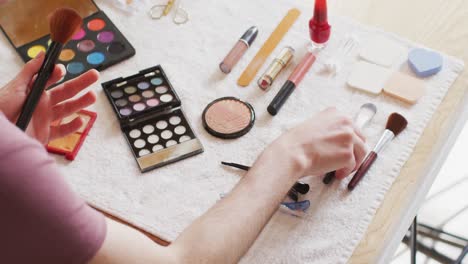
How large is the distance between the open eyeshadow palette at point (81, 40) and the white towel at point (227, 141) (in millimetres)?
18

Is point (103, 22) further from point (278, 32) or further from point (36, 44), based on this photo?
point (278, 32)

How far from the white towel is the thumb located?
4.7 inches

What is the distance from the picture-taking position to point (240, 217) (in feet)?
2.60

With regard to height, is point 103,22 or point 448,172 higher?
point 103,22

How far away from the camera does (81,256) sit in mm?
627

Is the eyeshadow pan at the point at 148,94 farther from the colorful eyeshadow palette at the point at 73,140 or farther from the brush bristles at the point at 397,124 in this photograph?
the brush bristles at the point at 397,124

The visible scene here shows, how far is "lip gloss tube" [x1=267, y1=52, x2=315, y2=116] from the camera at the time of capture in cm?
96

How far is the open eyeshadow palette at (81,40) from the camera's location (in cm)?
104

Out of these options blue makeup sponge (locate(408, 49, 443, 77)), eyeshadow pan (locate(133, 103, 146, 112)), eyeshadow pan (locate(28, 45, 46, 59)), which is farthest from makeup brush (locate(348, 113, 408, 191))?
eyeshadow pan (locate(28, 45, 46, 59))

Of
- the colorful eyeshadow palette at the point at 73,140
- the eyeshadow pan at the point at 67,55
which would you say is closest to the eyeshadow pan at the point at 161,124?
the colorful eyeshadow palette at the point at 73,140

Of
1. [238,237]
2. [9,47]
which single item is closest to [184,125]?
[238,237]

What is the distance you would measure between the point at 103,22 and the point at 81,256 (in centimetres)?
56

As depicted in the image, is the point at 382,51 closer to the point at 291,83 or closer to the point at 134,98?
the point at 291,83

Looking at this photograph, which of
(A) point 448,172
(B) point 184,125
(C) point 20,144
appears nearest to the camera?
(C) point 20,144
